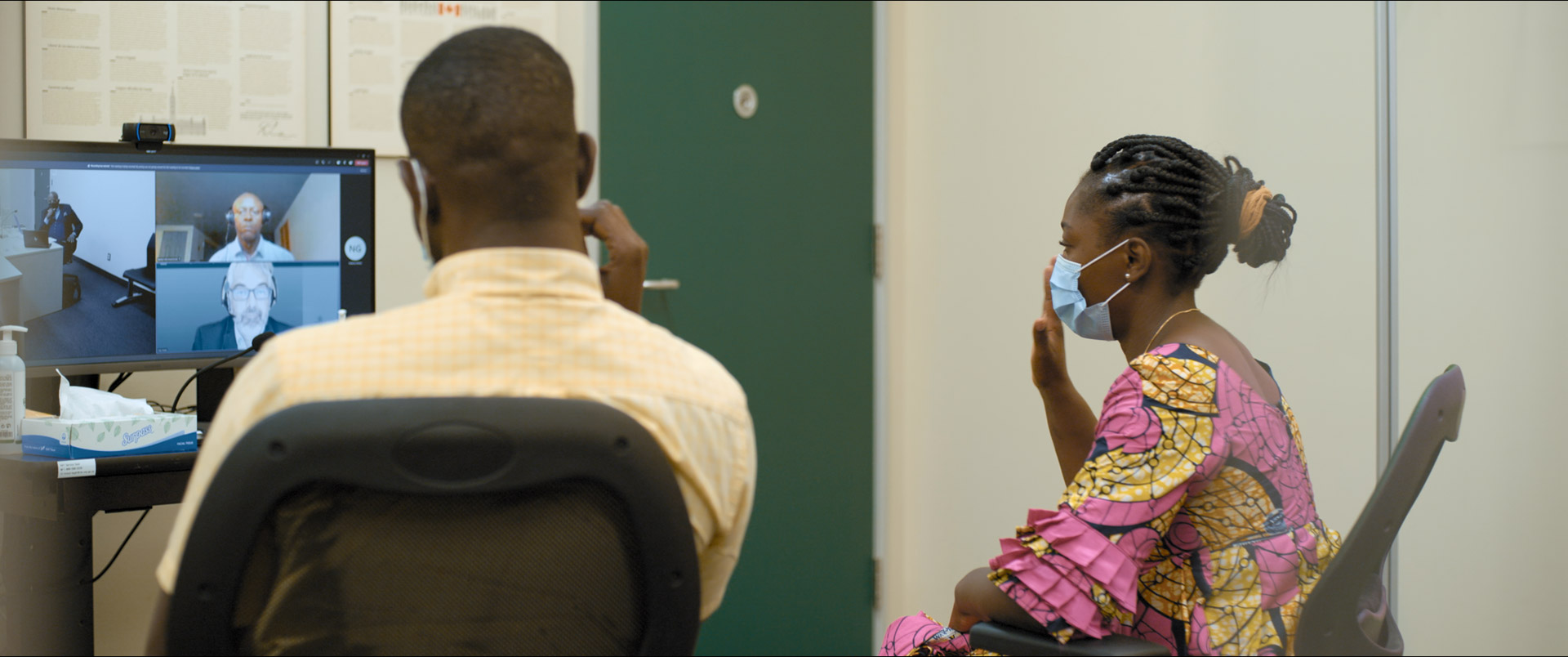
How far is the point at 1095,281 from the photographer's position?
135 centimetres

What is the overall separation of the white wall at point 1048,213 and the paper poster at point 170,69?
152 centimetres

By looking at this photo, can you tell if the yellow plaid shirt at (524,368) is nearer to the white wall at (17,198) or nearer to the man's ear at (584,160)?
the man's ear at (584,160)

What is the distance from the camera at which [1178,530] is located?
3.76 feet

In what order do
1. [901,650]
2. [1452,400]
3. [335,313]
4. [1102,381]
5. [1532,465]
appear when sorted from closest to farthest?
[1452,400] < [901,650] < [1532,465] < [335,313] < [1102,381]

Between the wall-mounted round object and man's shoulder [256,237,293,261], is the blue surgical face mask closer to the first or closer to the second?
man's shoulder [256,237,293,261]

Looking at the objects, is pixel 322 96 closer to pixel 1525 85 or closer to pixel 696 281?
pixel 696 281

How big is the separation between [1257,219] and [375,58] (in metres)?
1.84

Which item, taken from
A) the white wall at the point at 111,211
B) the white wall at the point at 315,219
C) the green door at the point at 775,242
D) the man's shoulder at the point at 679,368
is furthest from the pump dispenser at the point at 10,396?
the green door at the point at 775,242

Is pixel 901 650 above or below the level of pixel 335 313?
below

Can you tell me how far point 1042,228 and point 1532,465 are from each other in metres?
1.07

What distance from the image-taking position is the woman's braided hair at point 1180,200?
1.28 m

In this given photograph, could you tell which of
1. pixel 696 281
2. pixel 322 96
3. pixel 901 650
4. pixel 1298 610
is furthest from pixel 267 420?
pixel 696 281

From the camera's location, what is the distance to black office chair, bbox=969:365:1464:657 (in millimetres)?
1060

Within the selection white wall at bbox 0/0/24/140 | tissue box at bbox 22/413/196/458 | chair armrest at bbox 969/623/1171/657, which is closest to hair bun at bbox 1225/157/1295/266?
chair armrest at bbox 969/623/1171/657
